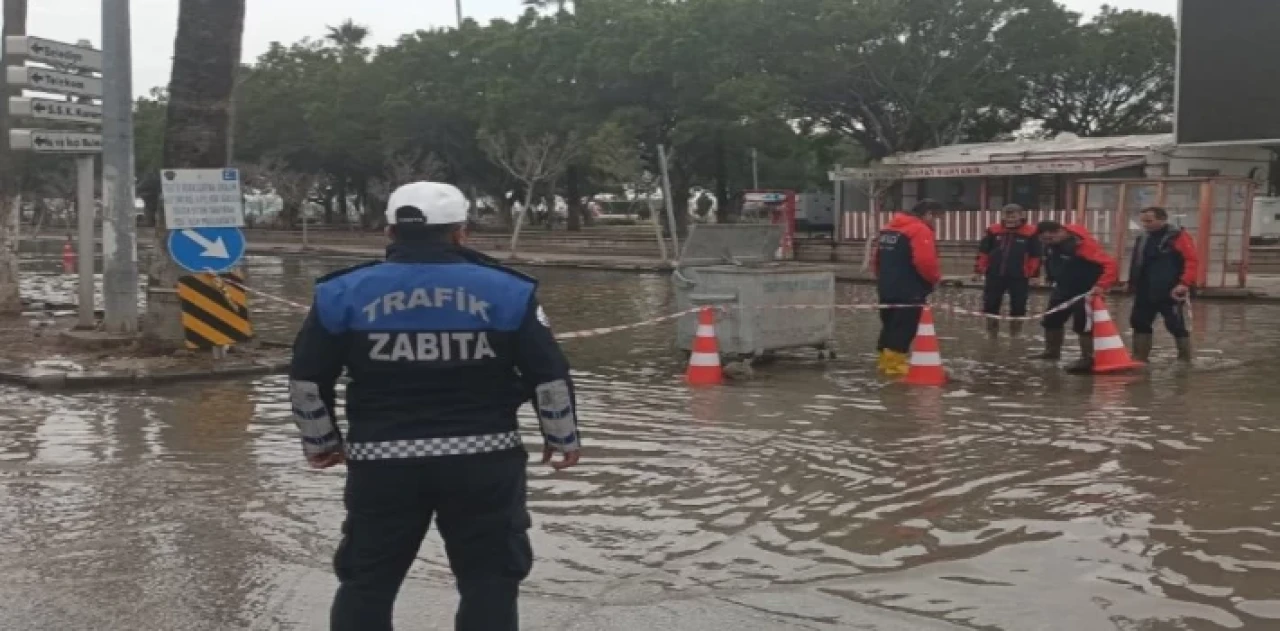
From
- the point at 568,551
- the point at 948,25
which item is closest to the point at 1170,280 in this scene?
the point at 568,551

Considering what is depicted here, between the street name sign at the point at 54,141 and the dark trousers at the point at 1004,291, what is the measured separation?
32.9 ft

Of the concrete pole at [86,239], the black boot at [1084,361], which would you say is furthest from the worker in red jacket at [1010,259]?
the concrete pole at [86,239]

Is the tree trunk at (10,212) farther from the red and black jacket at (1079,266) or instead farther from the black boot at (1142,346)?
the black boot at (1142,346)

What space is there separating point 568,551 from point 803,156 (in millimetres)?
46796

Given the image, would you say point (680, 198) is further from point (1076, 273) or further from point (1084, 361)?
point (1084, 361)

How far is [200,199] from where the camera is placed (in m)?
12.0

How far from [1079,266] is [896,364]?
2.15 metres

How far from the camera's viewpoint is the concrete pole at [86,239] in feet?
48.9

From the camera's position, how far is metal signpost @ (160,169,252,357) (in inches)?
464

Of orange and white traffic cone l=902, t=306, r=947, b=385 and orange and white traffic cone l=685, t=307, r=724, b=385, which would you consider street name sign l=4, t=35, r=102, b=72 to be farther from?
orange and white traffic cone l=902, t=306, r=947, b=385

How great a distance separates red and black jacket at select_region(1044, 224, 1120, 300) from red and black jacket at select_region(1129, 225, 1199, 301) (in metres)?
0.27

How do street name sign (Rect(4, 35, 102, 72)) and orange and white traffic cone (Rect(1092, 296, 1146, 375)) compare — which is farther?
street name sign (Rect(4, 35, 102, 72))

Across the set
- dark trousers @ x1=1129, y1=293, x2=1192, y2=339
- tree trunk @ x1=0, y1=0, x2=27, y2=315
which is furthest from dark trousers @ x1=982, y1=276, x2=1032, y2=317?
tree trunk @ x1=0, y1=0, x2=27, y2=315

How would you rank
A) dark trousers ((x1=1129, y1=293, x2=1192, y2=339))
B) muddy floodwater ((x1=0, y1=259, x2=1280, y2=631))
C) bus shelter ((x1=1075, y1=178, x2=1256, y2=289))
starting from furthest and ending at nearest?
1. bus shelter ((x1=1075, y1=178, x2=1256, y2=289))
2. dark trousers ((x1=1129, y1=293, x2=1192, y2=339))
3. muddy floodwater ((x1=0, y1=259, x2=1280, y2=631))
